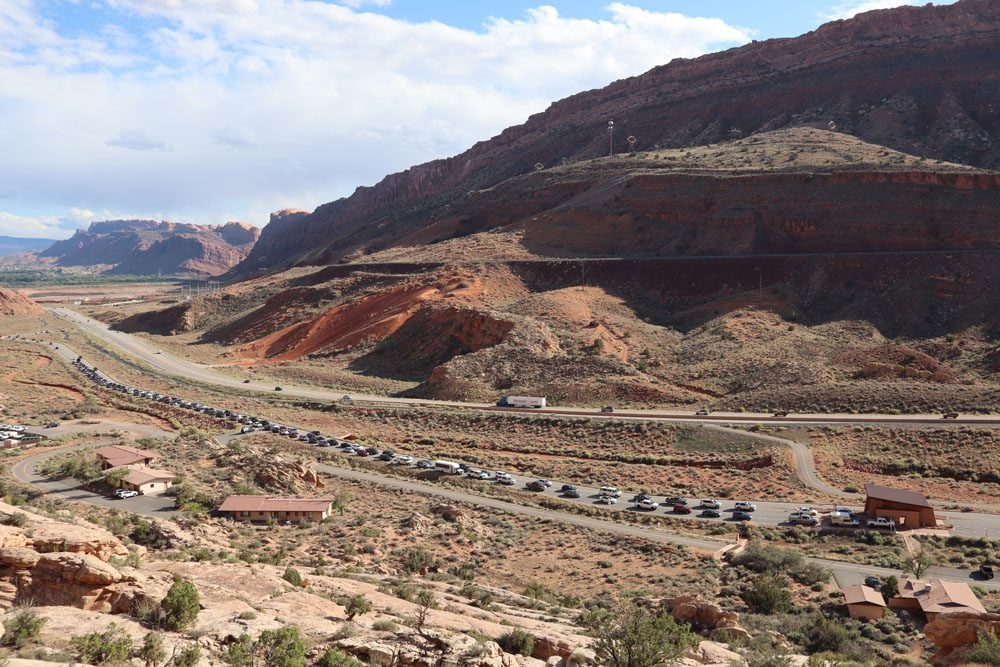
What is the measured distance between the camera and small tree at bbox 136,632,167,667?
1209cm

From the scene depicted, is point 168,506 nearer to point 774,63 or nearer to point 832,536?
point 832,536

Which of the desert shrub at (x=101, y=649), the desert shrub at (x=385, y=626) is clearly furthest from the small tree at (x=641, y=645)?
the desert shrub at (x=101, y=649)

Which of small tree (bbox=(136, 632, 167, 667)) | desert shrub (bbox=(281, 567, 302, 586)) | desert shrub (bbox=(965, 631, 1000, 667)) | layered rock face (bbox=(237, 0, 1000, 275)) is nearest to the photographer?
small tree (bbox=(136, 632, 167, 667))

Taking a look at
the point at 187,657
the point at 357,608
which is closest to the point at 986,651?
the point at 357,608

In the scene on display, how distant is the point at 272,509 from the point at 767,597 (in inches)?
708

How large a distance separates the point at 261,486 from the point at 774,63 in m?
115

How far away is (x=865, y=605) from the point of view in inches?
853

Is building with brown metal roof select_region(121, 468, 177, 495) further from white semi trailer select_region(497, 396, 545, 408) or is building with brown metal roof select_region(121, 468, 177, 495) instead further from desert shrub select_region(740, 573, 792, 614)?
white semi trailer select_region(497, 396, 545, 408)

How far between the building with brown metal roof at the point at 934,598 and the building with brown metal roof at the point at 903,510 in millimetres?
7476

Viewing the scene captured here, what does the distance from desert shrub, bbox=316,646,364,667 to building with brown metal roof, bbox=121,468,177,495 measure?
Answer: 19.7 m

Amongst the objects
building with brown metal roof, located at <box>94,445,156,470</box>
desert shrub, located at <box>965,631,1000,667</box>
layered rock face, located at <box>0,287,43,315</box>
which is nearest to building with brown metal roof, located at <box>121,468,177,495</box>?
building with brown metal roof, located at <box>94,445,156,470</box>

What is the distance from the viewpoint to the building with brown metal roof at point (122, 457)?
107 ft

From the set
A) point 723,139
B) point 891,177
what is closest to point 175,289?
point 723,139

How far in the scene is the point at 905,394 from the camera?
4634 centimetres
